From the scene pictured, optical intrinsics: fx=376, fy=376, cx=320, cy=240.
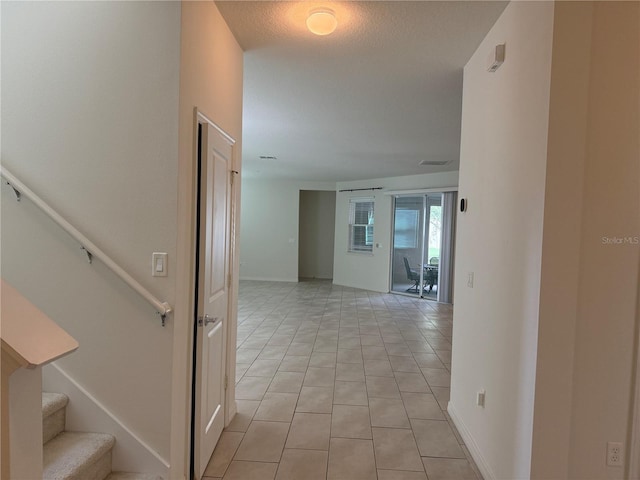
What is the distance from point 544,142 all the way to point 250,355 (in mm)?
3604

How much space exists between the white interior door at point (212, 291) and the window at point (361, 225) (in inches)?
264

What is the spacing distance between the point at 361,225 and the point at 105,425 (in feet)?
25.3

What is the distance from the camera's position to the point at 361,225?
30.2 feet

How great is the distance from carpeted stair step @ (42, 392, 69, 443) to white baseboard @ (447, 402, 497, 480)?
7.45ft

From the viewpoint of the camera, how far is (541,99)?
1.63 m

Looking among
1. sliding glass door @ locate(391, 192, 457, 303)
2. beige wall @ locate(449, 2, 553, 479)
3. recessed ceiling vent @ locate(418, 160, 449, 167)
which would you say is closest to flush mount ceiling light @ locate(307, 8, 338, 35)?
beige wall @ locate(449, 2, 553, 479)

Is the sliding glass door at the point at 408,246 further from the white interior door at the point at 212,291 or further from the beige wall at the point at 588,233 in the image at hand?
the beige wall at the point at 588,233

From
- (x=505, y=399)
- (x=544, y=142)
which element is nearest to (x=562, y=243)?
(x=544, y=142)

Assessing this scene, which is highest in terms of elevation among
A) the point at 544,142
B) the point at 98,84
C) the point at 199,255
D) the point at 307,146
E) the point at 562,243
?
the point at 307,146

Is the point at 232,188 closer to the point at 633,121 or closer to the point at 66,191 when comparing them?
the point at 66,191

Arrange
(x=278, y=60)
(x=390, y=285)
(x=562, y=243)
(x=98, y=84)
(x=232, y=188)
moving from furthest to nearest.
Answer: (x=390, y=285)
(x=278, y=60)
(x=232, y=188)
(x=98, y=84)
(x=562, y=243)

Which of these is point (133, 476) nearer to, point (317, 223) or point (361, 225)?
point (361, 225)

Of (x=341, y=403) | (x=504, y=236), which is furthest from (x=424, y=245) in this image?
(x=504, y=236)

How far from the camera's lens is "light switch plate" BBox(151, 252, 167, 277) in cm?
182
